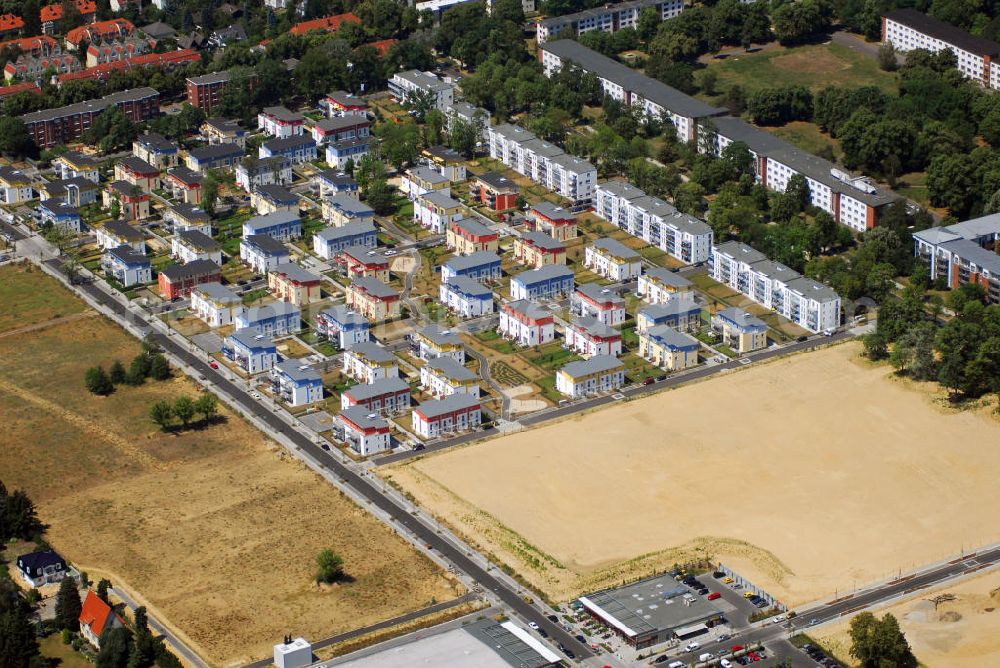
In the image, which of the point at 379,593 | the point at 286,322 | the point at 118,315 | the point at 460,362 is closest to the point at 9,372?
the point at 118,315

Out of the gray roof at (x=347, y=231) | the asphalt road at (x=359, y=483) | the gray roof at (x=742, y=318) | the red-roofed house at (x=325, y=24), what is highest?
the red-roofed house at (x=325, y=24)

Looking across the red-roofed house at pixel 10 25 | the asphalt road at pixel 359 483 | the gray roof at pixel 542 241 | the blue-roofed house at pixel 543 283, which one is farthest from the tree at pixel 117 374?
the red-roofed house at pixel 10 25

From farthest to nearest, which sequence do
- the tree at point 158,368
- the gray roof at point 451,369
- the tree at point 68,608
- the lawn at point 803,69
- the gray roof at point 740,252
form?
the lawn at point 803,69 < the gray roof at point 740,252 < the tree at point 158,368 < the gray roof at point 451,369 < the tree at point 68,608

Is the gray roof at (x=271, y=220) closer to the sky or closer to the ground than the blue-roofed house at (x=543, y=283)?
closer to the sky

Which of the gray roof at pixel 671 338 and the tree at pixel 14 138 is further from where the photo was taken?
the tree at pixel 14 138

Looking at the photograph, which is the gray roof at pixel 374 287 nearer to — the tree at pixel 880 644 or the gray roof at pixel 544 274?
the gray roof at pixel 544 274

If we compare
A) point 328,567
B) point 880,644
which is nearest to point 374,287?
point 328,567

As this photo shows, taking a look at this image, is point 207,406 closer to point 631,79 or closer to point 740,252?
point 740,252

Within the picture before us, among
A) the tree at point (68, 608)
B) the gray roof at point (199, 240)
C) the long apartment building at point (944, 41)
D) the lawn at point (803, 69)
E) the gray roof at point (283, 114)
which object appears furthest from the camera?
the lawn at point (803, 69)
